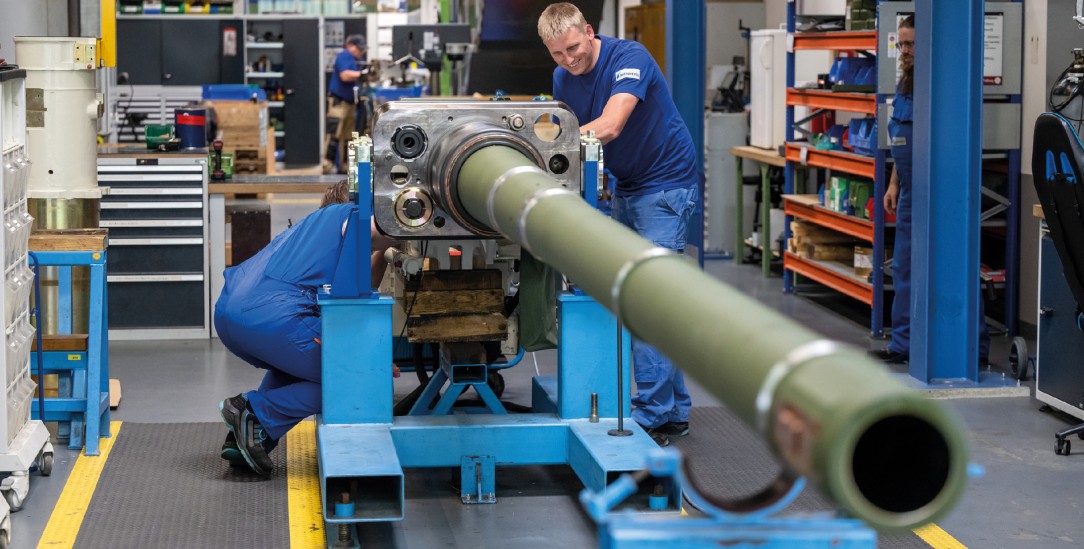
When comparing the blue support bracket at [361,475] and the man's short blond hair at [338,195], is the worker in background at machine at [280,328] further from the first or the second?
the blue support bracket at [361,475]

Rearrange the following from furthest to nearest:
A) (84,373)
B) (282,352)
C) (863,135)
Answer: (863,135), (84,373), (282,352)

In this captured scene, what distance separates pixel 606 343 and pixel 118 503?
1672mm

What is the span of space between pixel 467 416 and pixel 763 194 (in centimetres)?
535

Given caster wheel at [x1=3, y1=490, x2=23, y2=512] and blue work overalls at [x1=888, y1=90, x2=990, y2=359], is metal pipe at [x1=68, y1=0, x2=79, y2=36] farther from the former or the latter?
blue work overalls at [x1=888, y1=90, x2=990, y2=359]

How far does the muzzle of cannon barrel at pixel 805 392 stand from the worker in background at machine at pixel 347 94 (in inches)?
564

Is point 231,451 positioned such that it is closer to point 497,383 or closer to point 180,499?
point 180,499

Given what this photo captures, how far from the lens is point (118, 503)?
14.2 feet

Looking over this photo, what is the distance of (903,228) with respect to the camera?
653cm

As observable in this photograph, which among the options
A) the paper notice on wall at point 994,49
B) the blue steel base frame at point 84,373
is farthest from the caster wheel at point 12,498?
the paper notice on wall at point 994,49

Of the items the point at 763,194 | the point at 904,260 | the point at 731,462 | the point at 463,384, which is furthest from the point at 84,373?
the point at 763,194

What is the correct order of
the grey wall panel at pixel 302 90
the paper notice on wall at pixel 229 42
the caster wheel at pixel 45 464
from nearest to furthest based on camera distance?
the caster wheel at pixel 45 464 < the paper notice on wall at pixel 229 42 < the grey wall panel at pixel 302 90

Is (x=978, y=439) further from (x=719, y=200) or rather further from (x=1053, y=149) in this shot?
(x=719, y=200)

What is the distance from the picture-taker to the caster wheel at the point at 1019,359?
607cm

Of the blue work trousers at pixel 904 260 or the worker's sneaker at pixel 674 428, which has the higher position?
the blue work trousers at pixel 904 260
